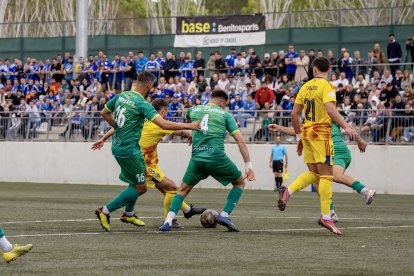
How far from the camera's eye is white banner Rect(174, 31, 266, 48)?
3950 cm

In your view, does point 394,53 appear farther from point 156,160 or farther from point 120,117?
point 120,117

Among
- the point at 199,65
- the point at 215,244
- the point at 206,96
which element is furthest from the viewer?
the point at 199,65

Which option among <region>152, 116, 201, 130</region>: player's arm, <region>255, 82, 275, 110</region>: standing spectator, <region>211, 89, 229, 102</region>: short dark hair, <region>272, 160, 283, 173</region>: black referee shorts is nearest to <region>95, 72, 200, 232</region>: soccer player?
<region>152, 116, 201, 130</region>: player's arm

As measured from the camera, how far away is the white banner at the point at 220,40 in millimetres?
39500

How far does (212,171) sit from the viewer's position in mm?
14938

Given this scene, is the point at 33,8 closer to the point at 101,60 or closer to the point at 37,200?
the point at 101,60

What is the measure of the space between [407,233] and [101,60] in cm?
2786

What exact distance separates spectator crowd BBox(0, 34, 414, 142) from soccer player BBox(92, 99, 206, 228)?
1208 centimetres

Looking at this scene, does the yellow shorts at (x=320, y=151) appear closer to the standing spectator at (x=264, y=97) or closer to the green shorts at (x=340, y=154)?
the green shorts at (x=340, y=154)

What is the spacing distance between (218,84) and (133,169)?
2198 centimetres

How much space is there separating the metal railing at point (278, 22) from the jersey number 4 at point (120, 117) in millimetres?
23858

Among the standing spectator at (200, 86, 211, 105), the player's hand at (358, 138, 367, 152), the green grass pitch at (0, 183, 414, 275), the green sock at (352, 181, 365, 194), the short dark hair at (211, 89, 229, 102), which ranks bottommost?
the green grass pitch at (0, 183, 414, 275)

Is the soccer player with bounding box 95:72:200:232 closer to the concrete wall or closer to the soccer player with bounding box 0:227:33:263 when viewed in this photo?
the soccer player with bounding box 0:227:33:263

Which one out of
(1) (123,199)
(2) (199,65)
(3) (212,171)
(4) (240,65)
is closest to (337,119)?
(3) (212,171)
